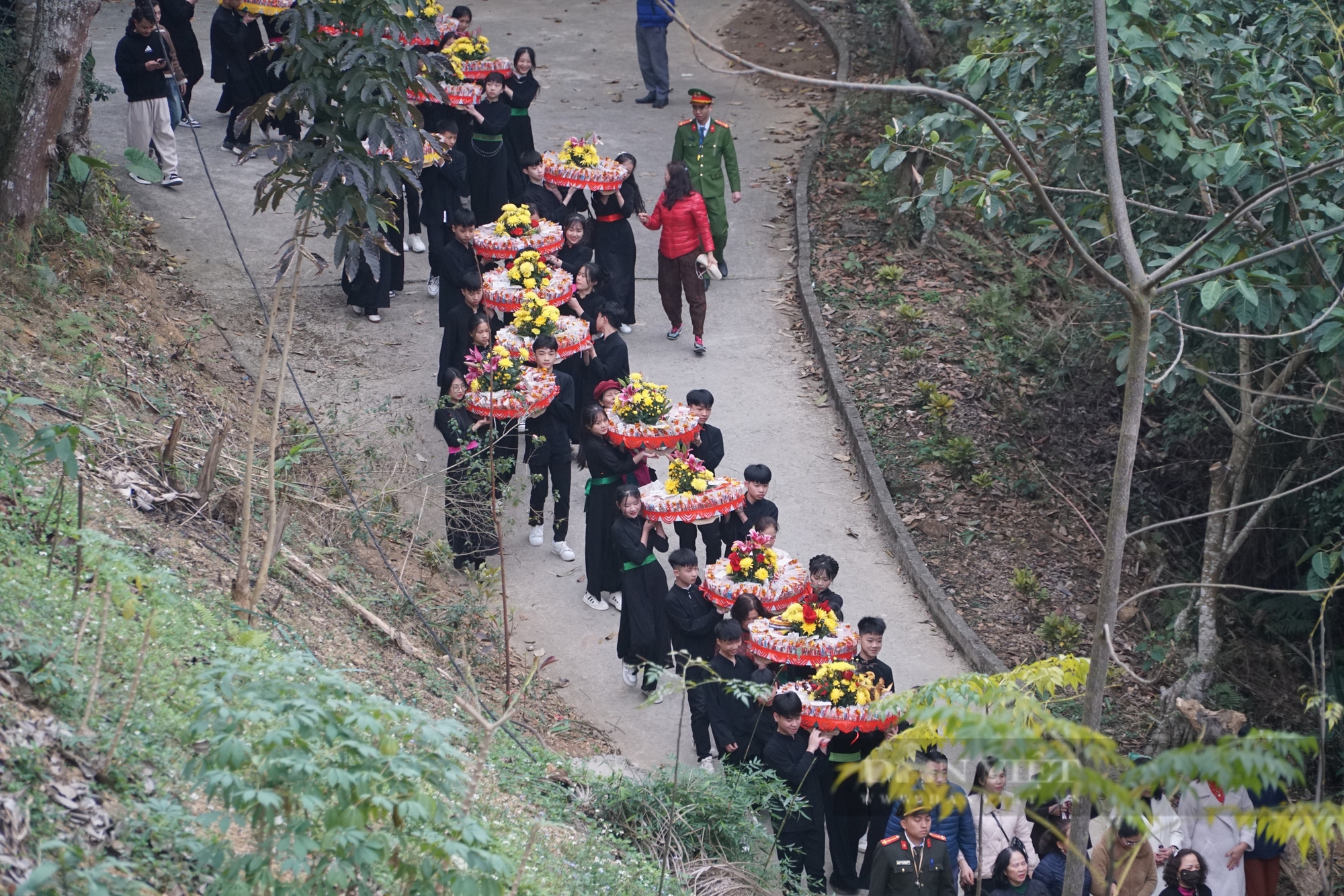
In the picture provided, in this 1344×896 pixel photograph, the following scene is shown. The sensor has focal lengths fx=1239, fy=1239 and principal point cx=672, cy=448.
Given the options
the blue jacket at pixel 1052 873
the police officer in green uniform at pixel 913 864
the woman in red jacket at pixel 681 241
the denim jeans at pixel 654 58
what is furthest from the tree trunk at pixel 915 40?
the police officer in green uniform at pixel 913 864

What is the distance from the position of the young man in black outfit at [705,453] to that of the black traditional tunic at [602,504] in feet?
1.72

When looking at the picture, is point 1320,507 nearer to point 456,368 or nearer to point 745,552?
point 745,552

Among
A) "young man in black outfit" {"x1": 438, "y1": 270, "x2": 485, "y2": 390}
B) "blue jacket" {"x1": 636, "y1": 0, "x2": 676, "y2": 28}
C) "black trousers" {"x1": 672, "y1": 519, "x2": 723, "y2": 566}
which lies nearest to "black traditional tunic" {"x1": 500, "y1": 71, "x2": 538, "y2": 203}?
"young man in black outfit" {"x1": 438, "y1": 270, "x2": 485, "y2": 390}

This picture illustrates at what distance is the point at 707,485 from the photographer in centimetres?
877

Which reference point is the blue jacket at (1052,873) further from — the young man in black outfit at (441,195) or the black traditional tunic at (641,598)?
the young man in black outfit at (441,195)

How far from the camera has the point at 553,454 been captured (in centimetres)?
979

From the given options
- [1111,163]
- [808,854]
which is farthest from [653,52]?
[1111,163]

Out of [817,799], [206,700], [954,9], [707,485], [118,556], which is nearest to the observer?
[206,700]

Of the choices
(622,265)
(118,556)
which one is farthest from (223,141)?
(118,556)

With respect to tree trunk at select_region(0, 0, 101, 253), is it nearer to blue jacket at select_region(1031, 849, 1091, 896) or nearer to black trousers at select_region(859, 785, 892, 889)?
black trousers at select_region(859, 785, 892, 889)

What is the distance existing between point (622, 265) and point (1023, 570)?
483 cm

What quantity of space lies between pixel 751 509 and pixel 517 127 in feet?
21.3

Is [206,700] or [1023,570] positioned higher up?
[206,700]

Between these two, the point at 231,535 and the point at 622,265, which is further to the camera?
the point at 622,265
